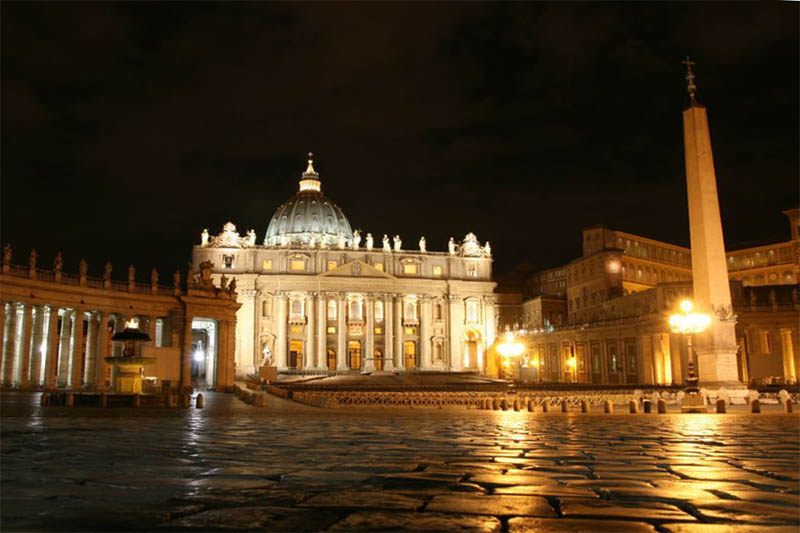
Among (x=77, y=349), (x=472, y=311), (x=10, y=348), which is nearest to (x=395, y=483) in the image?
(x=10, y=348)

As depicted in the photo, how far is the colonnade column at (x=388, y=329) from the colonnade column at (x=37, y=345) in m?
56.8

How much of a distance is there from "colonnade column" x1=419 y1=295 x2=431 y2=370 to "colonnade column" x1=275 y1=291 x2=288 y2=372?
18067mm

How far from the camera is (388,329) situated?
302 feet

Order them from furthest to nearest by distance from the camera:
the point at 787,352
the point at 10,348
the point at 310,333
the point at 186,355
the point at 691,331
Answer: the point at 310,333 → the point at 787,352 → the point at 186,355 → the point at 10,348 → the point at 691,331

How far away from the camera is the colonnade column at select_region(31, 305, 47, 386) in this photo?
36.3 m

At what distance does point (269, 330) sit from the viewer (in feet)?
288

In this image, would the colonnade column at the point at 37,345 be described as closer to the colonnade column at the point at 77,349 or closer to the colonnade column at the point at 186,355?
the colonnade column at the point at 77,349

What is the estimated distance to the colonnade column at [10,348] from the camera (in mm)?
34688

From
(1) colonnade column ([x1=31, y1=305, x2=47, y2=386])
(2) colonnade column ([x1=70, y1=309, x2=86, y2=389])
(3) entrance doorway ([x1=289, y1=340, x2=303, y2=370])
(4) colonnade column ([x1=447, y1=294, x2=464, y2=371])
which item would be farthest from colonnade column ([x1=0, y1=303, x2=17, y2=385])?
(4) colonnade column ([x1=447, y1=294, x2=464, y2=371])

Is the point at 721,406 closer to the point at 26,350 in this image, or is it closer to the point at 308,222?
the point at 26,350

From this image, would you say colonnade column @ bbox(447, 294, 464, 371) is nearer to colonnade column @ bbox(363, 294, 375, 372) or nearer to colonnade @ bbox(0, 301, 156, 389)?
colonnade column @ bbox(363, 294, 375, 372)

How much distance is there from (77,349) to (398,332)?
56.0 m

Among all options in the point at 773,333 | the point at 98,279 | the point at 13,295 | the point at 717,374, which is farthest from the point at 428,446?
the point at 773,333

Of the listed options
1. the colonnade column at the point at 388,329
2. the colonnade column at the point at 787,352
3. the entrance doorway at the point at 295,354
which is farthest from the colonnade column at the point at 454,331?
the colonnade column at the point at 787,352
